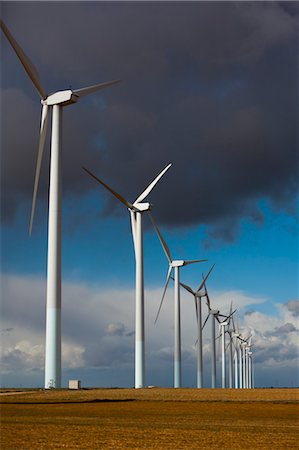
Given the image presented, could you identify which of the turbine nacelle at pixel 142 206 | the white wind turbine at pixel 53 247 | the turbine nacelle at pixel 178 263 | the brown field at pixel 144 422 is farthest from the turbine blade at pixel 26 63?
the turbine nacelle at pixel 178 263

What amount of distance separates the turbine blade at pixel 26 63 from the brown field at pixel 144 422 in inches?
977

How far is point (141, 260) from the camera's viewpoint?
8338 cm

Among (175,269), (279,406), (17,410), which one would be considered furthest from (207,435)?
(175,269)

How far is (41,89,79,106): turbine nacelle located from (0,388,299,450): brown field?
77.2ft

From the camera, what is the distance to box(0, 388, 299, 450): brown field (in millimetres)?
25781

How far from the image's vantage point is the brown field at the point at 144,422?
25.8 metres

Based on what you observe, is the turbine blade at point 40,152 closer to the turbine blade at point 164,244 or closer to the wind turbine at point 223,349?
the turbine blade at point 164,244

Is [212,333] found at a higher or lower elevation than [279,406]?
higher

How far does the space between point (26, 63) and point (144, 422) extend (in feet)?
114

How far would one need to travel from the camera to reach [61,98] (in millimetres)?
62000

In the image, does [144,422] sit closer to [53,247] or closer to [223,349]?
[53,247]

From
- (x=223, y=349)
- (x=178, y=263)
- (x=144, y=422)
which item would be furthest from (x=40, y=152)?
(x=223, y=349)

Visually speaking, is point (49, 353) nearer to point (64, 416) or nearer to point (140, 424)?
point (64, 416)

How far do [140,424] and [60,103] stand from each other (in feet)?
117
